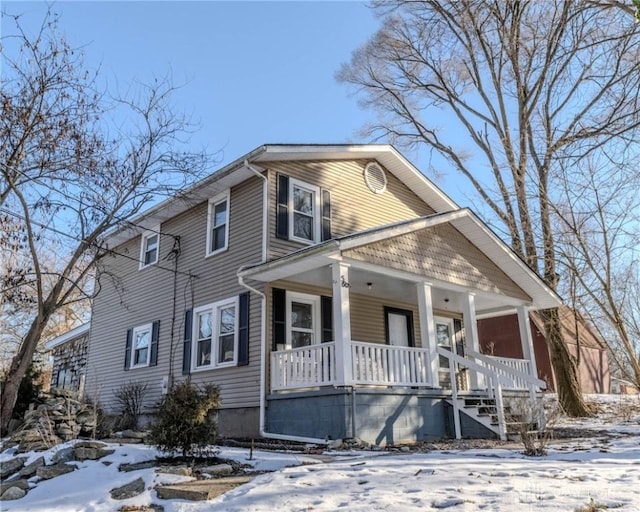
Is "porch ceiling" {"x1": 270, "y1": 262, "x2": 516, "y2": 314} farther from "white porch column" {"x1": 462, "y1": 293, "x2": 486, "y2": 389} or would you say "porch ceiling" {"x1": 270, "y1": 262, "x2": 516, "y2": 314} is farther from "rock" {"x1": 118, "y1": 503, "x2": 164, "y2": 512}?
"rock" {"x1": 118, "y1": 503, "x2": 164, "y2": 512}

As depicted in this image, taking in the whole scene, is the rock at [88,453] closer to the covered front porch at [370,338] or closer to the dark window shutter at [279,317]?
the covered front porch at [370,338]

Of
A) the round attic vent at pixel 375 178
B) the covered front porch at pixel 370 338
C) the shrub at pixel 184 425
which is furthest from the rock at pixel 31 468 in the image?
the round attic vent at pixel 375 178

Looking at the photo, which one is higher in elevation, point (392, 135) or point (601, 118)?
point (392, 135)

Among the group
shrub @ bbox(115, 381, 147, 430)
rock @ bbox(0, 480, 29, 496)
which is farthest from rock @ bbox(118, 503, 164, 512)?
shrub @ bbox(115, 381, 147, 430)

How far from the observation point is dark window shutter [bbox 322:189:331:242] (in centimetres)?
1180

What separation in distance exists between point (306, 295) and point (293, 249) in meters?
1.01

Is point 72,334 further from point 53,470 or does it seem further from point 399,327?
point 53,470

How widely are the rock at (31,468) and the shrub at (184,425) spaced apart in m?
1.51

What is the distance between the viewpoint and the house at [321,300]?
9266 mm

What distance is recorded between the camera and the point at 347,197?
12.6 metres

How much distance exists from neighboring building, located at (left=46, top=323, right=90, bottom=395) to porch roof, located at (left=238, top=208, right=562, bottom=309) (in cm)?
929

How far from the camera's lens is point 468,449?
770 centimetres

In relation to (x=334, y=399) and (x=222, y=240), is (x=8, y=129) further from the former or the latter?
(x=334, y=399)

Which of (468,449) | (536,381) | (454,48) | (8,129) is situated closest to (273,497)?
→ (468,449)
